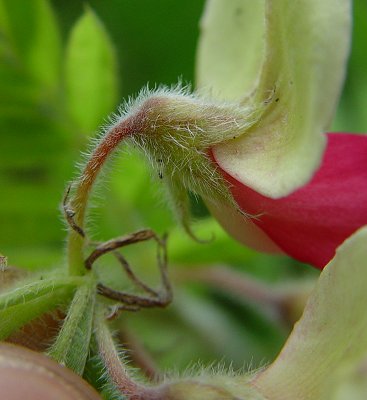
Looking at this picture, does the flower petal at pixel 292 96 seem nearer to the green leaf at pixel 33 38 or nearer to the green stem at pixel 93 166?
the green stem at pixel 93 166

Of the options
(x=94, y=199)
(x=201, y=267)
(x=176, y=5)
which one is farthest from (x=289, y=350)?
(x=176, y=5)

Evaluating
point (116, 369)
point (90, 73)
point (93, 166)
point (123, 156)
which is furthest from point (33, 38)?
point (116, 369)

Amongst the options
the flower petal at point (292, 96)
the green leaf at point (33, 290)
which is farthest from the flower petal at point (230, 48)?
the green leaf at point (33, 290)

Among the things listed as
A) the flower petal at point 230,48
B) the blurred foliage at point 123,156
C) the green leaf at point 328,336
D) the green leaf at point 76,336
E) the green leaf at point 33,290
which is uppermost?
the flower petal at point 230,48

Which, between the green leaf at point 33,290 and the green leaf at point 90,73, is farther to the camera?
the green leaf at point 90,73

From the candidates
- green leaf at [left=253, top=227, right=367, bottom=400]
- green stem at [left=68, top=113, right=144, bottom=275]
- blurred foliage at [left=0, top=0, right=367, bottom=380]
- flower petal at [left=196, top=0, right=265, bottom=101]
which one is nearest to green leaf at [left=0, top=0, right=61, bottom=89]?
blurred foliage at [left=0, top=0, right=367, bottom=380]

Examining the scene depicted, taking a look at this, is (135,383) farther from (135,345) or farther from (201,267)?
(201,267)
